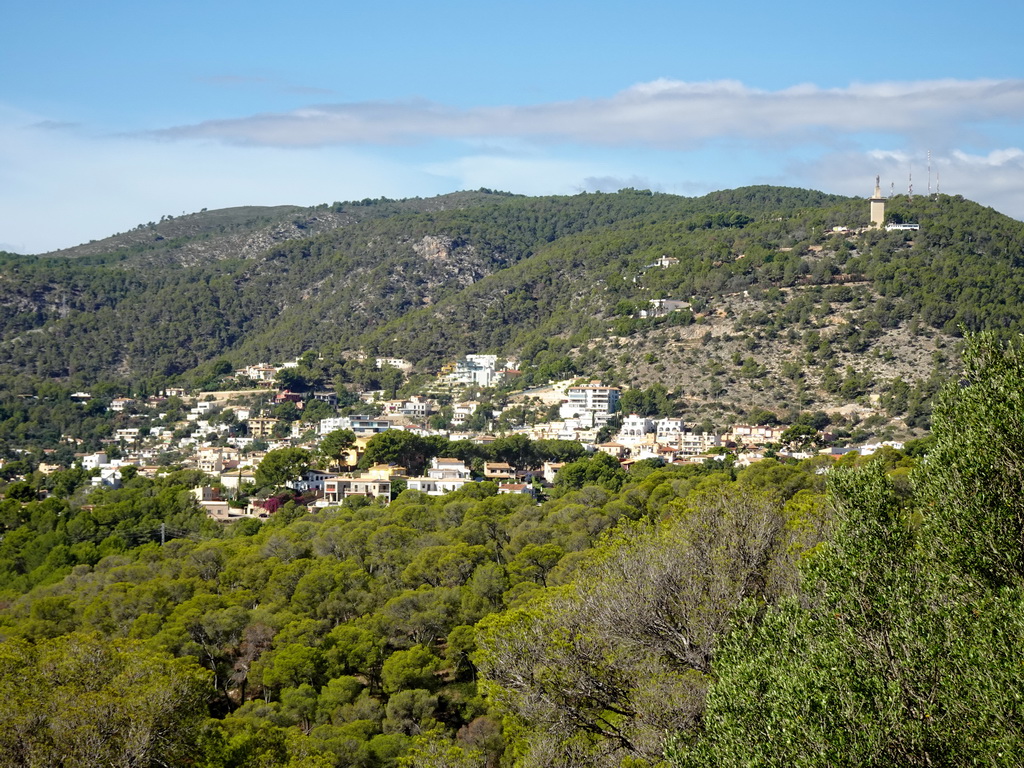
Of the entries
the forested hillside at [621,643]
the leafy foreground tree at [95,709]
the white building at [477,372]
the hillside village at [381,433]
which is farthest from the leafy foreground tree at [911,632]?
the white building at [477,372]

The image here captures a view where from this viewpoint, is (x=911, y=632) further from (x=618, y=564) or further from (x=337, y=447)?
(x=337, y=447)

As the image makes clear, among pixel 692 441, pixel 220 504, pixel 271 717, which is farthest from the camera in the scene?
pixel 692 441

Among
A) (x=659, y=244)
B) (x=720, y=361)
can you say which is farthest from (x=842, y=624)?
(x=659, y=244)

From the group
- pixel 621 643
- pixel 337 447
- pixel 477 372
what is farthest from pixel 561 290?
pixel 621 643

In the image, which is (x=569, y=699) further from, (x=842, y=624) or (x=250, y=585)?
(x=250, y=585)

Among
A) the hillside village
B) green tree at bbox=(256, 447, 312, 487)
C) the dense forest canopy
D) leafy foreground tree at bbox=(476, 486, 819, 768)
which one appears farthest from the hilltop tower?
leafy foreground tree at bbox=(476, 486, 819, 768)
